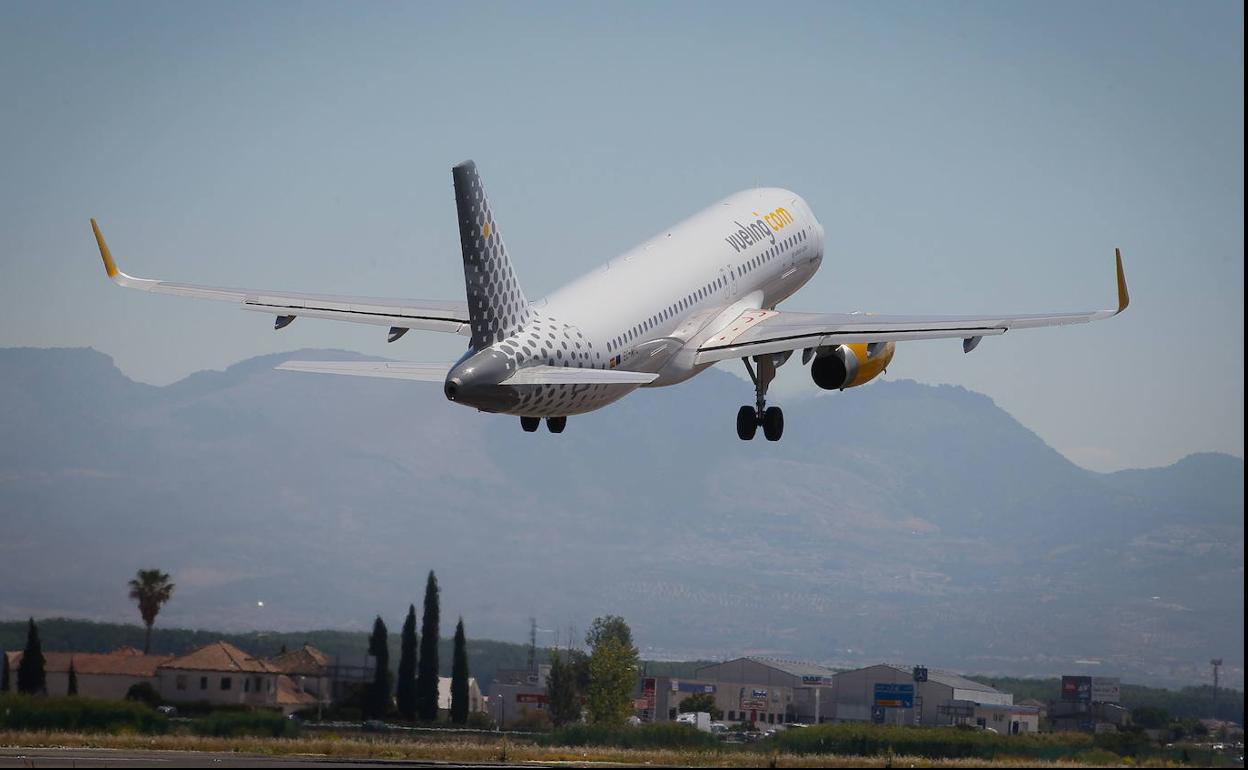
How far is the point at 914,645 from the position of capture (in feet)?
504

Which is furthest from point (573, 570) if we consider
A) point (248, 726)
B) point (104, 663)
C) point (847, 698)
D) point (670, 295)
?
point (248, 726)

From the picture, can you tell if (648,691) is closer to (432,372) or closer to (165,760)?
(432,372)

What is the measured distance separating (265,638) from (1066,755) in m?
33.7

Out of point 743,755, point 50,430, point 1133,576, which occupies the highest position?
point 50,430

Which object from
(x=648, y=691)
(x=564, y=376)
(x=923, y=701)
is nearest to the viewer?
(x=564, y=376)

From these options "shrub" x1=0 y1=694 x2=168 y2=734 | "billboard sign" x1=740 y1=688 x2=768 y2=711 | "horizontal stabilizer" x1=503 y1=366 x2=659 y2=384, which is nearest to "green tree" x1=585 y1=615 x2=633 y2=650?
"billboard sign" x1=740 y1=688 x2=768 y2=711

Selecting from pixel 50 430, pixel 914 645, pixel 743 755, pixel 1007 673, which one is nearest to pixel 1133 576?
pixel 914 645

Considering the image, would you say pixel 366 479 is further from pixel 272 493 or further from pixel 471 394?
pixel 471 394

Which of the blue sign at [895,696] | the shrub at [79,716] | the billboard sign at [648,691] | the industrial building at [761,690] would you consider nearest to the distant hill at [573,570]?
the billboard sign at [648,691]

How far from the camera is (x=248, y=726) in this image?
169ft

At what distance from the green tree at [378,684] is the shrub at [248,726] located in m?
4.07

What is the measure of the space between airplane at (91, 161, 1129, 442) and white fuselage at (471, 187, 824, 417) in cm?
7

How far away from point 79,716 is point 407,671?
12.8m

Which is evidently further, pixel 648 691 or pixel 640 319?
pixel 648 691
